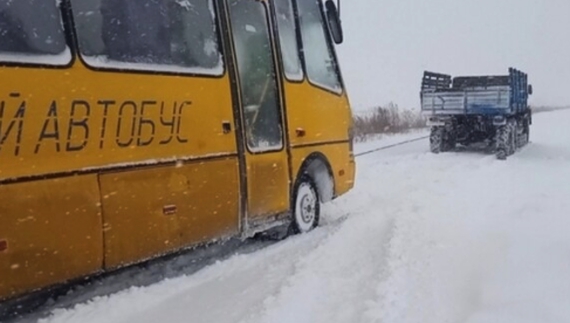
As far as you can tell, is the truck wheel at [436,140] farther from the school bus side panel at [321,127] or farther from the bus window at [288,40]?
the bus window at [288,40]

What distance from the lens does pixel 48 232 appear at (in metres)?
3.97

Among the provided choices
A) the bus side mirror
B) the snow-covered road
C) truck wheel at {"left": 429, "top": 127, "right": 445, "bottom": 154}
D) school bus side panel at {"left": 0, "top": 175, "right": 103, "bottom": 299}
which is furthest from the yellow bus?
truck wheel at {"left": 429, "top": 127, "right": 445, "bottom": 154}

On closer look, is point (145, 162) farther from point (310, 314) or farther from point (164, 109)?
point (310, 314)

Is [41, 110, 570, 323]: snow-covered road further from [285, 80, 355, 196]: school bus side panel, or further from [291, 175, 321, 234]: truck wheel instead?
[285, 80, 355, 196]: school bus side panel

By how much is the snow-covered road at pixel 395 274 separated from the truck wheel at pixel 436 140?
7.73m

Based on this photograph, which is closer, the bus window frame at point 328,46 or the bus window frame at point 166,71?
the bus window frame at point 166,71

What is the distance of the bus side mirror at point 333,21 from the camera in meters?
7.70

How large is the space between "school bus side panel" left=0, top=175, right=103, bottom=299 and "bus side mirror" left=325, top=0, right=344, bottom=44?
14.6ft

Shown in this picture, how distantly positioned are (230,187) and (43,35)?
2196mm

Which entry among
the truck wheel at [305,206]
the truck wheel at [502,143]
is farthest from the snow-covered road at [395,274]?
the truck wheel at [502,143]

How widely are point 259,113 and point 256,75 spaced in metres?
0.38

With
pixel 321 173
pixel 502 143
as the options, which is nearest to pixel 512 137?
pixel 502 143

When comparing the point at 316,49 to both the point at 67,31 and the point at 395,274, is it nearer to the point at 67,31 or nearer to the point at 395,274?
the point at 395,274

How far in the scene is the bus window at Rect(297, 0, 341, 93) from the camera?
23.6 ft
